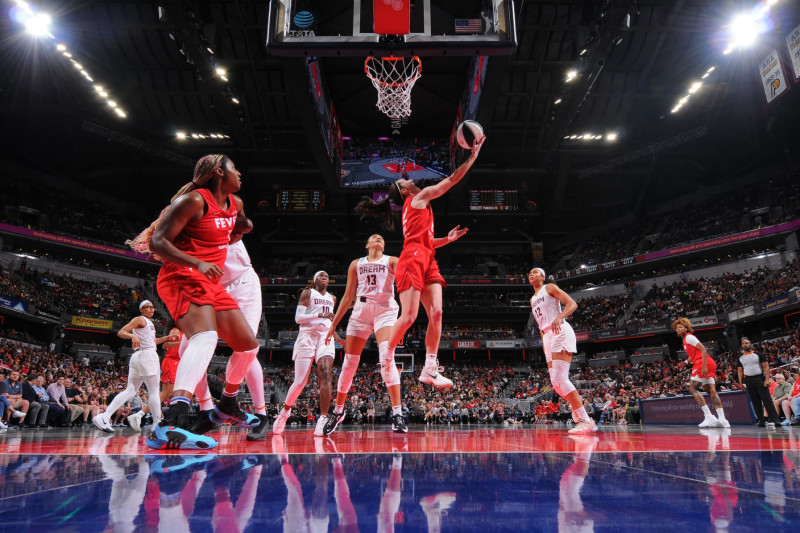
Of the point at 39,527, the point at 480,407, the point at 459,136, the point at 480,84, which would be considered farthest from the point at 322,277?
the point at 480,407

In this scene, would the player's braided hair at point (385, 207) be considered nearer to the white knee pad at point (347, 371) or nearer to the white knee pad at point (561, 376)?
the white knee pad at point (347, 371)

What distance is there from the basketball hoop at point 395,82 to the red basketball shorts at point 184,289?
30.4 ft

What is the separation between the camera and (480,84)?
14.8 meters

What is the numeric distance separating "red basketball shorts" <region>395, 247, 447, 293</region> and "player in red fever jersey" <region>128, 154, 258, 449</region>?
5.74 feet

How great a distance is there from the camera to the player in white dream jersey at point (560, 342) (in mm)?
5416

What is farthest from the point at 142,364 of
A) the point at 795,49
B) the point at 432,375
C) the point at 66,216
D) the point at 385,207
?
the point at 66,216

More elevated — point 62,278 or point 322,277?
point 62,278

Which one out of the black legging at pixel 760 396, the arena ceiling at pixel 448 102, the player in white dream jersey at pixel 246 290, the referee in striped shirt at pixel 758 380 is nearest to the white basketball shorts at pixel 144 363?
the player in white dream jersey at pixel 246 290

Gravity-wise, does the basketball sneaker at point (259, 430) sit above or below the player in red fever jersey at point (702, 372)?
below

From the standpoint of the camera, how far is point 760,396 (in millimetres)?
7914

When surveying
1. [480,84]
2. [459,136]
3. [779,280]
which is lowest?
[459,136]

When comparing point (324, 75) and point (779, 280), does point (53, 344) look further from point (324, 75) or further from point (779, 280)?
point (779, 280)

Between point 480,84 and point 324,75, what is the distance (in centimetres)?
755

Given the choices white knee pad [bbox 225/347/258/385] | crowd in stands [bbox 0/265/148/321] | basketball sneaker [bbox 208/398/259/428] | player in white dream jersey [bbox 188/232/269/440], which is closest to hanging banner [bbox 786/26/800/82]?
player in white dream jersey [bbox 188/232/269/440]
